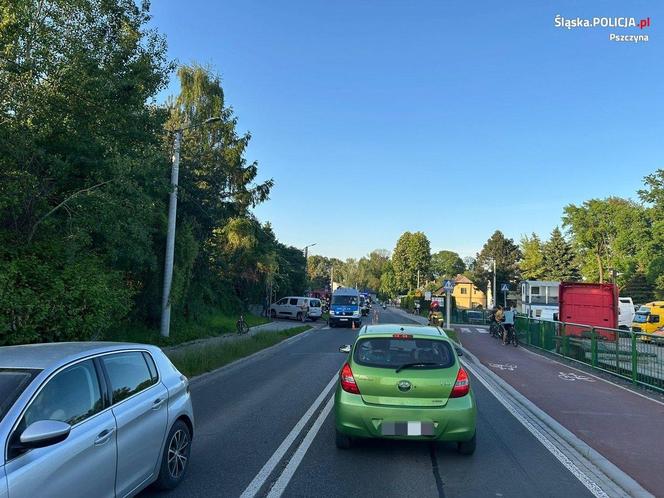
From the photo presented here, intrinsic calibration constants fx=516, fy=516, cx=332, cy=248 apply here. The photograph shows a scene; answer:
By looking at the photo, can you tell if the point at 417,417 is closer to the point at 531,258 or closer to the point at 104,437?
the point at 104,437

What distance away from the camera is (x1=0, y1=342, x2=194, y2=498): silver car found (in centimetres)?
313

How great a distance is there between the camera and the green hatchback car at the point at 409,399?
5.72 metres

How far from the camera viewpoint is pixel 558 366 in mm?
15148

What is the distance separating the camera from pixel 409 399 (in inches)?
228

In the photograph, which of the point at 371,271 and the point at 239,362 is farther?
the point at 371,271

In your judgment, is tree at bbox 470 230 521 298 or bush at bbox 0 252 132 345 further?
tree at bbox 470 230 521 298

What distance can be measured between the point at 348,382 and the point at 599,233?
255ft

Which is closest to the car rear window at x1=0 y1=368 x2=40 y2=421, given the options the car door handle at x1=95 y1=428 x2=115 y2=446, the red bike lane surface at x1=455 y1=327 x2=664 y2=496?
the car door handle at x1=95 y1=428 x2=115 y2=446

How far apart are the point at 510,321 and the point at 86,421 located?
20.6 m

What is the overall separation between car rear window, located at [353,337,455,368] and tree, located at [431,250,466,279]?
147m

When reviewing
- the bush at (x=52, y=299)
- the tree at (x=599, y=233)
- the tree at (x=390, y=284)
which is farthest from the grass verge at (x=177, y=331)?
the tree at (x=390, y=284)

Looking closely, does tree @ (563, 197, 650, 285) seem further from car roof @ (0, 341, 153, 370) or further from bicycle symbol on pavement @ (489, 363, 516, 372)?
car roof @ (0, 341, 153, 370)

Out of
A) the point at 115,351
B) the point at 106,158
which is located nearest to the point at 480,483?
the point at 115,351

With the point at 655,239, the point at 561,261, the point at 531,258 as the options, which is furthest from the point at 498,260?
the point at 655,239
